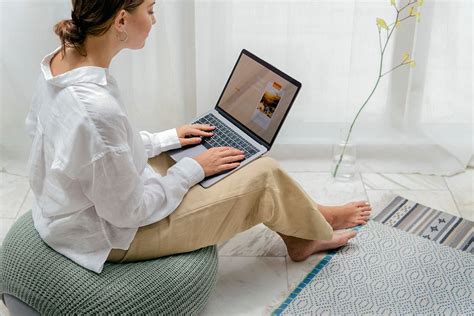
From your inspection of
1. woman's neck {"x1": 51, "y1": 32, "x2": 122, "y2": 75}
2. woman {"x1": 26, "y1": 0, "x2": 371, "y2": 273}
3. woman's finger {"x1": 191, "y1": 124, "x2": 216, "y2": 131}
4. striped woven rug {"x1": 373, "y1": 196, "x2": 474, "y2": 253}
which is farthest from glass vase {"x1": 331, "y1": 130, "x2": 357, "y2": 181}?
woman's neck {"x1": 51, "y1": 32, "x2": 122, "y2": 75}

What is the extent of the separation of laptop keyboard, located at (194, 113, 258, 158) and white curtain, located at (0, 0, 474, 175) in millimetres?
486

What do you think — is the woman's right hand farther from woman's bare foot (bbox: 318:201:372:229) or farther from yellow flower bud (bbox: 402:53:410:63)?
yellow flower bud (bbox: 402:53:410:63)

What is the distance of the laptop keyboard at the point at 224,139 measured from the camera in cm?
195

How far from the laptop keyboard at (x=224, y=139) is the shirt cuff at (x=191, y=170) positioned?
6.9 inches

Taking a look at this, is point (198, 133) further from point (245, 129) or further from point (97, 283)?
point (97, 283)

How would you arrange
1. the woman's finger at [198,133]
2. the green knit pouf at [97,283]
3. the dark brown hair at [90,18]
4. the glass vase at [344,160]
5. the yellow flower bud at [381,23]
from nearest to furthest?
the dark brown hair at [90,18]
the green knit pouf at [97,283]
the woman's finger at [198,133]
the yellow flower bud at [381,23]
the glass vase at [344,160]

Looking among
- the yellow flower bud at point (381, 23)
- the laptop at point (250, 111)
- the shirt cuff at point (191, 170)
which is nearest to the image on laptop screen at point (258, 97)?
the laptop at point (250, 111)

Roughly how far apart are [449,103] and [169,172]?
125cm

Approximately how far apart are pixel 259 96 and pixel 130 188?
582mm

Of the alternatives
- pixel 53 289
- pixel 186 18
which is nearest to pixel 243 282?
pixel 53 289

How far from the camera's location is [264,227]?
2287 millimetres

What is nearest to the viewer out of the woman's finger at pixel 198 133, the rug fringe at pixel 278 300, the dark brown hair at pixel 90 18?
the dark brown hair at pixel 90 18

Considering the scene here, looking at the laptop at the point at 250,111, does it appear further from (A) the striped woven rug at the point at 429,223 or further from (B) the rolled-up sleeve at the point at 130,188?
(A) the striped woven rug at the point at 429,223

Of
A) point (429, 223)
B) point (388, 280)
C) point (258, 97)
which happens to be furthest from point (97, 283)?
point (429, 223)
